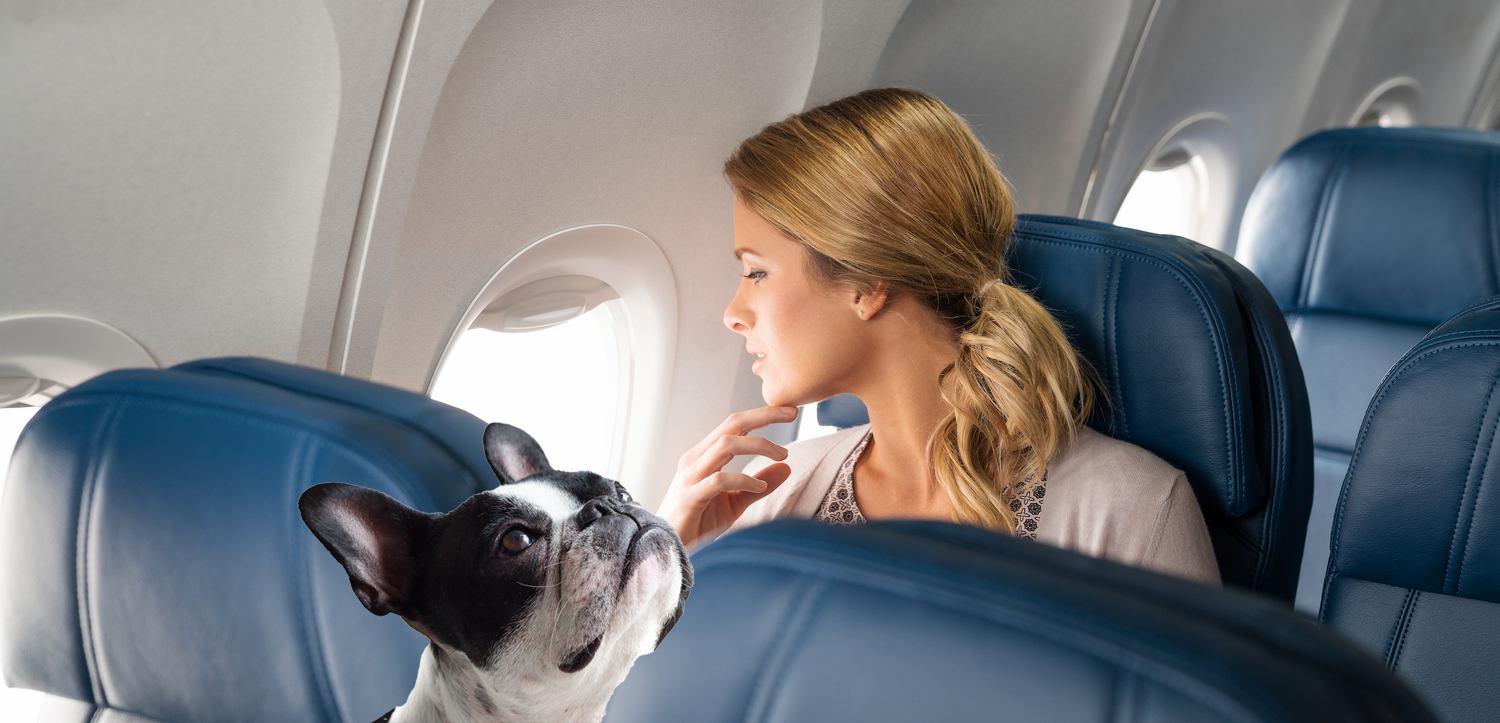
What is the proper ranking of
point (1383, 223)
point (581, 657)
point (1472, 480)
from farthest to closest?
point (1383, 223) < point (1472, 480) < point (581, 657)

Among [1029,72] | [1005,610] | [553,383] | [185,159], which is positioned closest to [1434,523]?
[1005,610]

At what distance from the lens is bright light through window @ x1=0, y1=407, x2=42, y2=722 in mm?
1026

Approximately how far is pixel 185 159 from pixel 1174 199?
11.4 ft

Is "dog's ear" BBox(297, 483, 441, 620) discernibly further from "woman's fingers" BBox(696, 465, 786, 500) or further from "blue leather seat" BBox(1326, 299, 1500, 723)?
"blue leather seat" BBox(1326, 299, 1500, 723)

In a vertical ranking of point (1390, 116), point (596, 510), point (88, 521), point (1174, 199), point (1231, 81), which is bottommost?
point (88, 521)

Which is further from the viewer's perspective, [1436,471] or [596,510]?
[1436,471]

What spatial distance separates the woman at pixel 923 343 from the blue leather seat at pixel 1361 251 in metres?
1.33

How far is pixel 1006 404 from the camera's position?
1.13 m

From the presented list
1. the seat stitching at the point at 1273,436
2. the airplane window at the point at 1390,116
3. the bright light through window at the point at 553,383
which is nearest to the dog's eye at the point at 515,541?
the seat stitching at the point at 1273,436

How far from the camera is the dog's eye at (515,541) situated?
0.62 meters

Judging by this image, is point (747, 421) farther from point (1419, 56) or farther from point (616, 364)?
point (1419, 56)

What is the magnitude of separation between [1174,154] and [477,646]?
348 centimetres

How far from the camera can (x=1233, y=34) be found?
3230 millimetres

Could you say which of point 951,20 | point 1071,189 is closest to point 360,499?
point 951,20
